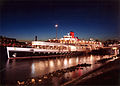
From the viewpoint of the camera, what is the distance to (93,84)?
696 centimetres

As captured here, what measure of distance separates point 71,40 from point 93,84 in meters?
→ 34.1

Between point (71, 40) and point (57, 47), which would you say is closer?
point (57, 47)

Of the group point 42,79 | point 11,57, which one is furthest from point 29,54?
point 42,79

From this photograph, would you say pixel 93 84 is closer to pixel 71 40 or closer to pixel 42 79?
pixel 42 79

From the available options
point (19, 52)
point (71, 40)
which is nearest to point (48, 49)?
point (19, 52)

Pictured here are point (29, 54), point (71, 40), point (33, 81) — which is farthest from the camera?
point (71, 40)

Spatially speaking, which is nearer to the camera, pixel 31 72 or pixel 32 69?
pixel 31 72

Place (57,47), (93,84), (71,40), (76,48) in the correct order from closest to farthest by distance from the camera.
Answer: (93,84), (57,47), (76,48), (71,40)

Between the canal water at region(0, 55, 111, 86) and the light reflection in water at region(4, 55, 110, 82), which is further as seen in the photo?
the light reflection in water at region(4, 55, 110, 82)

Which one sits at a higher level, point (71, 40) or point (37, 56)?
point (71, 40)

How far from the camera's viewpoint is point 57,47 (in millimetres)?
29281

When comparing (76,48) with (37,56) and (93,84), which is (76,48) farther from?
(93,84)

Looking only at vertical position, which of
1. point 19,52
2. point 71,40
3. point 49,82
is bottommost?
point 49,82

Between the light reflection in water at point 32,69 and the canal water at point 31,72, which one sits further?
the light reflection in water at point 32,69
